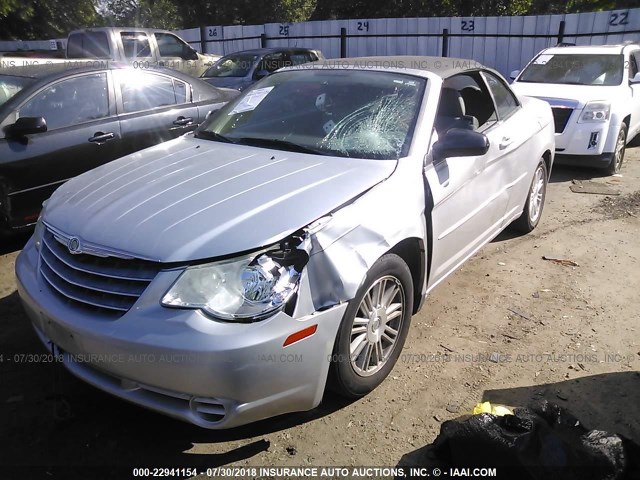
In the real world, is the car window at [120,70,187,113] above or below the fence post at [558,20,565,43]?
below

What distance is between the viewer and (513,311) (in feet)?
13.0

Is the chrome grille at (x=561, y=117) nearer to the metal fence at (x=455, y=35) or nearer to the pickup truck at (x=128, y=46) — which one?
the pickup truck at (x=128, y=46)

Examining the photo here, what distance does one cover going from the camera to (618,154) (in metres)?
7.57

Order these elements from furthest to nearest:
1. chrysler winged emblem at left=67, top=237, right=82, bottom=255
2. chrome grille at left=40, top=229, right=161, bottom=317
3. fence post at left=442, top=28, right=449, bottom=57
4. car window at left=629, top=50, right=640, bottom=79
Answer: fence post at left=442, top=28, right=449, bottom=57, car window at left=629, top=50, right=640, bottom=79, chrysler winged emblem at left=67, top=237, right=82, bottom=255, chrome grille at left=40, top=229, right=161, bottom=317

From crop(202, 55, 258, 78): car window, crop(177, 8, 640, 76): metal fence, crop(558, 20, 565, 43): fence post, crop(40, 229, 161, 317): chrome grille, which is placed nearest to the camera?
crop(40, 229, 161, 317): chrome grille

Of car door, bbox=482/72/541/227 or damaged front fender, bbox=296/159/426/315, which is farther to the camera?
car door, bbox=482/72/541/227

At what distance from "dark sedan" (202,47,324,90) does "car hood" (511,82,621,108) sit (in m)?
4.62

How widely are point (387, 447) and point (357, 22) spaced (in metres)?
16.0

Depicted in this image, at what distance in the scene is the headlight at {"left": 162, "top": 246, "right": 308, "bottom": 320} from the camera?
231 cm

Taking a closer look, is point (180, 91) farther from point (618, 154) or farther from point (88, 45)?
point (88, 45)

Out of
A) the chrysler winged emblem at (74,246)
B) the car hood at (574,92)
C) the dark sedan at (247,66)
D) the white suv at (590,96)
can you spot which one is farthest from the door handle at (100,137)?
the dark sedan at (247,66)

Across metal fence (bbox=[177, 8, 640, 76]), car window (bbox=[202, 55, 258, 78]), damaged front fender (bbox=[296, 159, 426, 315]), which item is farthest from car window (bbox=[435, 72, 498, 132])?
metal fence (bbox=[177, 8, 640, 76])

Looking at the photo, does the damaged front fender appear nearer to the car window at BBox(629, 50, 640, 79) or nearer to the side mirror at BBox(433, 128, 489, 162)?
the side mirror at BBox(433, 128, 489, 162)

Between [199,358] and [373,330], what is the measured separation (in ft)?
3.35
